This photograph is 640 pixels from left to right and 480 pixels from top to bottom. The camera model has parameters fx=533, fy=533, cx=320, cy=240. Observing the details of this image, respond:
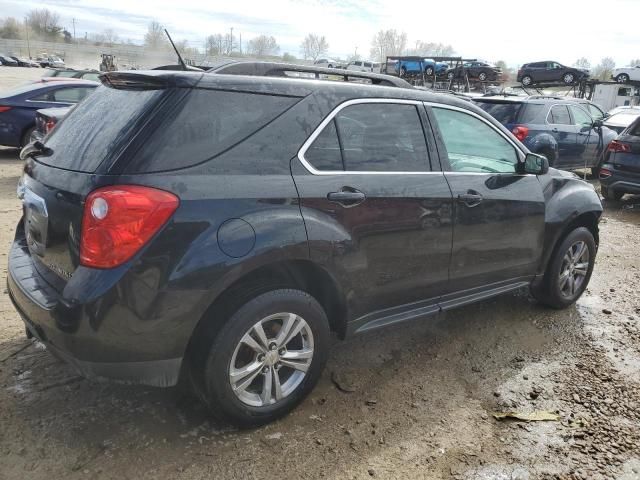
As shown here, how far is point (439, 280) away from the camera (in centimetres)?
338

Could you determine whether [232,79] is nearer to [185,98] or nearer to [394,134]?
[185,98]

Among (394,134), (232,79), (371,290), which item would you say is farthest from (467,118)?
(232,79)

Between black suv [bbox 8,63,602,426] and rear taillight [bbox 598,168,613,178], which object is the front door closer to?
black suv [bbox 8,63,602,426]

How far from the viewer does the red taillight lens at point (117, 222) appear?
2197 mm

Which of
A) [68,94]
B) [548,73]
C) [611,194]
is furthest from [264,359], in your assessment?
[548,73]

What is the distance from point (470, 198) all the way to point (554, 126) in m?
7.43

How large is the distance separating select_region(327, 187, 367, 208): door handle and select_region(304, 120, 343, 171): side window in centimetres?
14

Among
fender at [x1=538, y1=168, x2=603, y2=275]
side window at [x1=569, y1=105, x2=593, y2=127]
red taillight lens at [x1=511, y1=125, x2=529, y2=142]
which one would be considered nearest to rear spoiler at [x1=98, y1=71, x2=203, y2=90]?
fender at [x1=538, y1=168, x2=603, y2=275]

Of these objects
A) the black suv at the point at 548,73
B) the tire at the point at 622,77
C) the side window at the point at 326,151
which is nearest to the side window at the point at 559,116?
the side window at the point at 326,151

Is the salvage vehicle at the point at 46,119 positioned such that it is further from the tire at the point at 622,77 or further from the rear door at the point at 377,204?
the tire at the point at 622,77

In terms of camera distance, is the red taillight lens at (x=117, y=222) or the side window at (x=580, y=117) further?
the side window at (x=580, y=117)

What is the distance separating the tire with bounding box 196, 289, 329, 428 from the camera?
98.3 inches

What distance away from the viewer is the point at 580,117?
418 inches

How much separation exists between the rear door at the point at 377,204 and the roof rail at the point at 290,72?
278 mm
